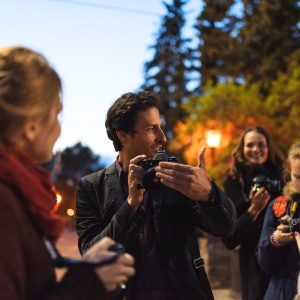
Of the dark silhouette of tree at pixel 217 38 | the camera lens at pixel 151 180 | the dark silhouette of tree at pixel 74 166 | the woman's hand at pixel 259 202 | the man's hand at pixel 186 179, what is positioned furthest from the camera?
the dark silhouette of tree at pixel 74 166

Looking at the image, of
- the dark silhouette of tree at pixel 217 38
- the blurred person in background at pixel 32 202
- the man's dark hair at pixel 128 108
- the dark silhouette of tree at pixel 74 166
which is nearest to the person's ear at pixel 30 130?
the blurred person in background at pixel 32 202

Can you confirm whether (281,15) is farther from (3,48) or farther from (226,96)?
(3,48)

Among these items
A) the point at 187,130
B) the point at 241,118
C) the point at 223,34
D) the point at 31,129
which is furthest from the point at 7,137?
the point at 223,34

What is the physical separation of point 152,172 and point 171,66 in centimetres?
3782

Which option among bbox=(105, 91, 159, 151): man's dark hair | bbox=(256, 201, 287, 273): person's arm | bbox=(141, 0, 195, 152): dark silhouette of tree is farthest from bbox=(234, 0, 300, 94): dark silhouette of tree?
bbox=(105, 91, 159, 151): man's dark hair

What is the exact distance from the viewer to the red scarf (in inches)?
51.7

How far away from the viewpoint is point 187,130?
23984 millimetres

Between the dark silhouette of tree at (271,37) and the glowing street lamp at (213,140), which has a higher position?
the dark silhouette of tree at (271,37)

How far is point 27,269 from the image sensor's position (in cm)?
131

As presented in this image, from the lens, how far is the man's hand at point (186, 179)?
226 cm

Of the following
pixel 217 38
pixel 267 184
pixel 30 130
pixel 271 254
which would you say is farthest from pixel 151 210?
pixel 217 38

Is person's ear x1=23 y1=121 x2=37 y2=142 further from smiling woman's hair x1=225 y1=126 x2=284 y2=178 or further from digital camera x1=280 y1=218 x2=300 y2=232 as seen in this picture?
smiling woman's hair x1=225 y1=126 x2=284 y2=178

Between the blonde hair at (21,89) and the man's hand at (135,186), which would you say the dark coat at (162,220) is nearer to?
the man's hand at (135,186)

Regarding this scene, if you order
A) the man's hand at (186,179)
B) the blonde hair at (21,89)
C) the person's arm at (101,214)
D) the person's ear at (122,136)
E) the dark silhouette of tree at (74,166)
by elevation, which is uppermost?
the blonde hair at (21,89)
